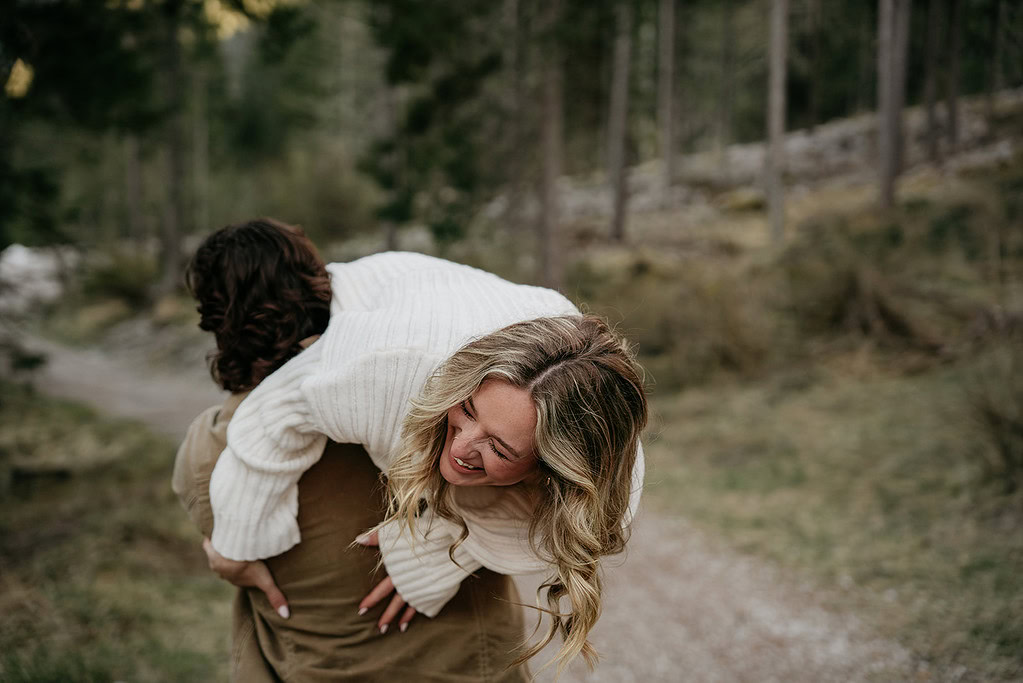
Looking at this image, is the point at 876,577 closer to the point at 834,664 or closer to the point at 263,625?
the point at 834,664

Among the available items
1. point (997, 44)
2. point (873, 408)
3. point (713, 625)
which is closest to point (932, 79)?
A: point (873, 408)

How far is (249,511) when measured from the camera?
1594 mm

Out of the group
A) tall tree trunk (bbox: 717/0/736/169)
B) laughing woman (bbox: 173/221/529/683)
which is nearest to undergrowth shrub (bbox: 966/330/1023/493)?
laughing woman (bbox: 173/221/529/683)

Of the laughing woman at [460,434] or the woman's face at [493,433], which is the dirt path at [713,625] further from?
the woman's face at [493,433]

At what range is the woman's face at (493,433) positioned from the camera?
143 centimetres

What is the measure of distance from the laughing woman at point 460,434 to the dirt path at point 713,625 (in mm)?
1873

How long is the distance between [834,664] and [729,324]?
18.7ft

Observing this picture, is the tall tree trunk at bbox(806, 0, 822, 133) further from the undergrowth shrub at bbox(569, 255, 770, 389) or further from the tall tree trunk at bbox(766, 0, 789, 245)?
the undergrowth shrub at bbox(569, 255, 770, 389)

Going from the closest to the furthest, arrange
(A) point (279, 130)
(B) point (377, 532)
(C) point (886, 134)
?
(B) point (377, 532)
(C) point (886, 134)
(A) point (279, 130)

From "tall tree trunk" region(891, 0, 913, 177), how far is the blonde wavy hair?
1192 cm

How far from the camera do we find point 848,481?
5.71 metres

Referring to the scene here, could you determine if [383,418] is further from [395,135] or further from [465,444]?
[395,135]

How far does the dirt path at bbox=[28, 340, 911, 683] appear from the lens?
12.1ft

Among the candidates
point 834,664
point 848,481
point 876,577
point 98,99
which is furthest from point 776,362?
point 98,99
